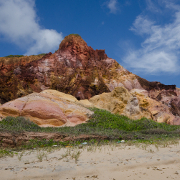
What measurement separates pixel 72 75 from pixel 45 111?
17.8m

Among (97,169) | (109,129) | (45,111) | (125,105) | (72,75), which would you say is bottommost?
(97,169)

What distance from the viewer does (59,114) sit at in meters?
14.3

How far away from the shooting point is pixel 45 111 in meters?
13.9

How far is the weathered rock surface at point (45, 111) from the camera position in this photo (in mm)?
13594

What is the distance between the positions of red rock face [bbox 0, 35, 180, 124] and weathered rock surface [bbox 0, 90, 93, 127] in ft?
44.1

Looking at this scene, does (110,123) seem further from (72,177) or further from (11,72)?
(11,72)

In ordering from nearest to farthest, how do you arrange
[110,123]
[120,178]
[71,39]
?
[120,178]
[110,123]
[71,39]

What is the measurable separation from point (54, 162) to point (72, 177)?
108 centimetres

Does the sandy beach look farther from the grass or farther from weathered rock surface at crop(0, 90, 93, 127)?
weathered rock surface at crop(0, 90, 93, 127)

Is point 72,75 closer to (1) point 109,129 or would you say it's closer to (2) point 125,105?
(2) point 125,105

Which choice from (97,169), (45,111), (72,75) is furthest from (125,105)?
(97,169)

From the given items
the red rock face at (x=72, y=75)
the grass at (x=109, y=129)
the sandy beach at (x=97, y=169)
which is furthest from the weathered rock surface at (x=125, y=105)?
the sandy beach at (x=97, y=169)

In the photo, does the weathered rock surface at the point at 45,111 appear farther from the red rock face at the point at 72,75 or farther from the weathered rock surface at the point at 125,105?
the red rock face at the point at 72,75

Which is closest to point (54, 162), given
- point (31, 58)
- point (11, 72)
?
point (11, 72)
